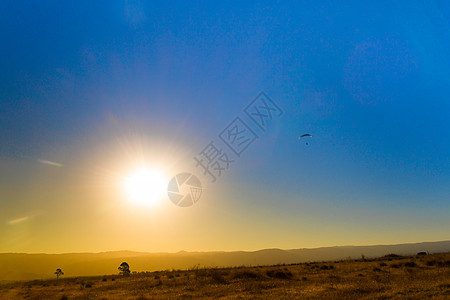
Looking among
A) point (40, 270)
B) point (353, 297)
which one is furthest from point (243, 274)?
point (40, 270)

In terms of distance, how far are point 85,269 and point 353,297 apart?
20792cm

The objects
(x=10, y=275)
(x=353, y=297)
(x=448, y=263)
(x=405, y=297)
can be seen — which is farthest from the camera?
(x=10, y=275)

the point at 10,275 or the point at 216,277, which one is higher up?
the point at 216,277

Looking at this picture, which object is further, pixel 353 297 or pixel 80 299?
pixel 80 299

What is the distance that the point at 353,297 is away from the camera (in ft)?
43.7

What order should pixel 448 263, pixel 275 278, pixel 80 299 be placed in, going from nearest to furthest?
pixel 80 299
pixel 275 278
pixel 448 263

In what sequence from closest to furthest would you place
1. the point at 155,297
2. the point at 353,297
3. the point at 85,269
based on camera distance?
the point at 353,297, the point at 155,297, the point at 85,269

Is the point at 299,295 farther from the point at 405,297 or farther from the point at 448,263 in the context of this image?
the point at 448,263

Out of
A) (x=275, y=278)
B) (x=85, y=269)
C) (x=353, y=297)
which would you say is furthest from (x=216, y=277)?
(x=85, y=269)

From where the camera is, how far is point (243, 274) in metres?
24.1

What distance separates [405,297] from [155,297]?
13.5 metres

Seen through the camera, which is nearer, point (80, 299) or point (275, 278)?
point (80, 299)

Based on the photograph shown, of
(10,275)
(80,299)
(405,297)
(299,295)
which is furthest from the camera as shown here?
(10,275)

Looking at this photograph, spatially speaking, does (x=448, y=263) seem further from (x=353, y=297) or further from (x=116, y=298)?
(x=116, y=298)
